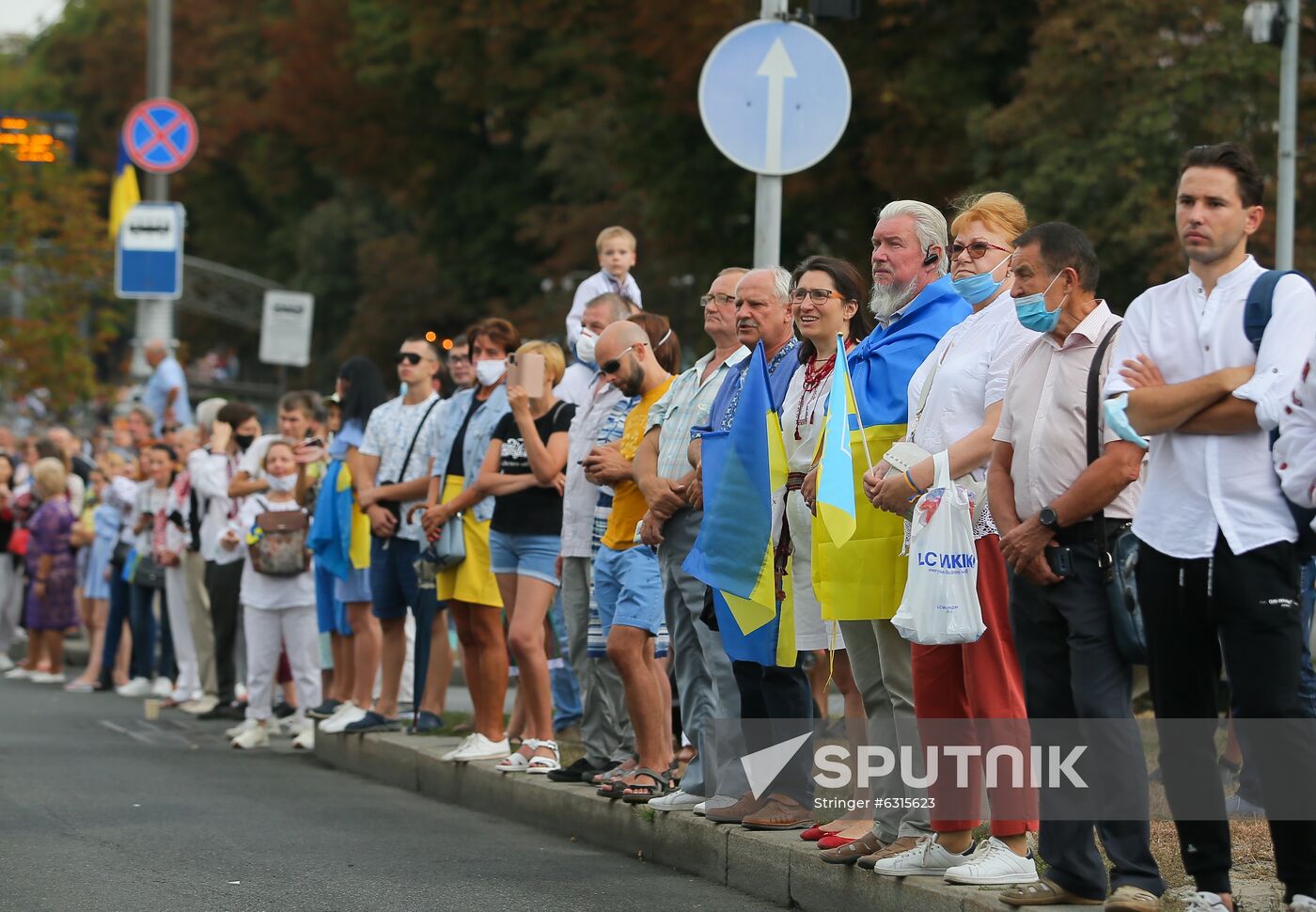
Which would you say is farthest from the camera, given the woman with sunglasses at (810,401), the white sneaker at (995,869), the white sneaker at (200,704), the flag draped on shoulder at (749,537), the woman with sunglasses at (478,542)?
the white sneaker at (200,704)

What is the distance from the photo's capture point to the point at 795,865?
7410 millimetres

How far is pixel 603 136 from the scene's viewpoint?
40094mm

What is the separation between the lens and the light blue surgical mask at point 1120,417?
584 cm

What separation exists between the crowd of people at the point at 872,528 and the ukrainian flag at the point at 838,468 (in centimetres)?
3

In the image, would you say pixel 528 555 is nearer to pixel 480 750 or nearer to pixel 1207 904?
pixel 480 750

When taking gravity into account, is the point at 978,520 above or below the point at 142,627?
above

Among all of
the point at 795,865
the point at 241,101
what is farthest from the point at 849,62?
the point at 241,101

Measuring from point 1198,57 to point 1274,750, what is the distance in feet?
65.4

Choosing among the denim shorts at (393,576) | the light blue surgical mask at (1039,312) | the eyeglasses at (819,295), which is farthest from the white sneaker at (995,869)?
the denim shorts at (393,576)

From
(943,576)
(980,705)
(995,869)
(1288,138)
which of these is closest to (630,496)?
(980,705)

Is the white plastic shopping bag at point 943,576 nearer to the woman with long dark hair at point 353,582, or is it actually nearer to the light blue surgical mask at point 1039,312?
the light blue surgical mask at point 1039,312

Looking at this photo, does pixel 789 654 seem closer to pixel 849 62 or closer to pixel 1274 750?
pixel 1274 750

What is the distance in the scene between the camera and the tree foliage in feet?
80.2

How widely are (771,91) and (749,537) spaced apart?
9.36 feet
